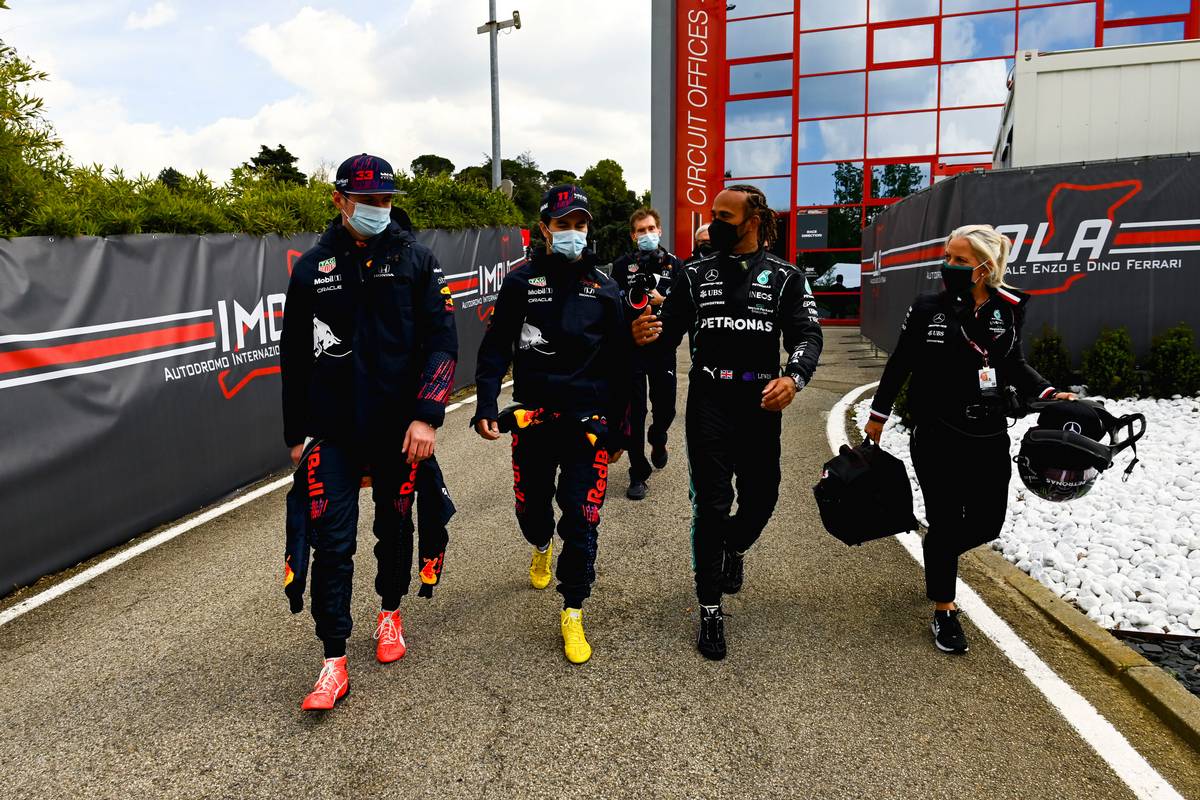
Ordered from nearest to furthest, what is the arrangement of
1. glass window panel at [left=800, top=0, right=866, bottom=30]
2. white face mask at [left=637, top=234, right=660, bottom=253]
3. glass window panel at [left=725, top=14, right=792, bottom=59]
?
white face mask at [left=637, top=234, right=660, bottom=253] < glass window panel at [left=800, top=0, right=866, bottom=30] < glass window panel at [left=725, top=14, right=792, bottom=59]

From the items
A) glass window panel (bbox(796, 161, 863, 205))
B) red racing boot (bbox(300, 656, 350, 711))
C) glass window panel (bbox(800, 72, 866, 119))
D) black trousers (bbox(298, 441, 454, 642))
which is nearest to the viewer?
red racing boot (bbox(300, 656, 350, 711))

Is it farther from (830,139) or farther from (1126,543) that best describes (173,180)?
(830,139)

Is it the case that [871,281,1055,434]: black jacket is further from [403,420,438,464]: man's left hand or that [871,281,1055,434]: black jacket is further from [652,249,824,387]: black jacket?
[403,420,438,464]: man's left hand

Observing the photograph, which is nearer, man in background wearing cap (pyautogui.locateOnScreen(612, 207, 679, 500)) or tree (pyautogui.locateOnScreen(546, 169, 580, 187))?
man in background wearing cap (pyautogui.locateOnScreen(612, 207, 679, 500))

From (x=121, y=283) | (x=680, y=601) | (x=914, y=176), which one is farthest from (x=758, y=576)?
(x=914, y=176)

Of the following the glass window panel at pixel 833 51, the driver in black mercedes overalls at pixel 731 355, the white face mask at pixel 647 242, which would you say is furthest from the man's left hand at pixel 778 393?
the glass window panel at pixel 833 51

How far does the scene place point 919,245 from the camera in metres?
10.9

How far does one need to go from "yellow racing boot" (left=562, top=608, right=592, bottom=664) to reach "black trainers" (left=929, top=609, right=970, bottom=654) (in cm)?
161

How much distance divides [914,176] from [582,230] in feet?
64.6

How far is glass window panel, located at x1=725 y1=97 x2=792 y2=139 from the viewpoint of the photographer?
71.8 feet

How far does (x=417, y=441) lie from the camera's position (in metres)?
3.27

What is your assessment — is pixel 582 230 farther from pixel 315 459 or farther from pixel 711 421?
pixel 315 459

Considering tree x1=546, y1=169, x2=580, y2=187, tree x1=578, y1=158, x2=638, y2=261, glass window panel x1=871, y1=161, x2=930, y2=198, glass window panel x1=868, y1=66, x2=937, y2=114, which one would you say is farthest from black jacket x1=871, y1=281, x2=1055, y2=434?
tree x1=546, y1=169, x2=580, y2=187

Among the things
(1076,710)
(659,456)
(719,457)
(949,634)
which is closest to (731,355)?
(719,457)
